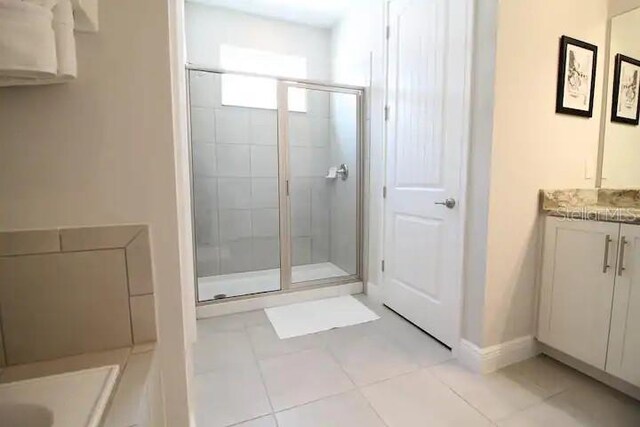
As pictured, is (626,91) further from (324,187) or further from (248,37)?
(248,37)

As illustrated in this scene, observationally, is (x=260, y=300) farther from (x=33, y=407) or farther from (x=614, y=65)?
(x=614, y=65)

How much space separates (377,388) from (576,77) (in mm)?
2027

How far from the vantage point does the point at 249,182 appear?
9.85 ft

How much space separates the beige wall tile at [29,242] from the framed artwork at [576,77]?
7.59ft

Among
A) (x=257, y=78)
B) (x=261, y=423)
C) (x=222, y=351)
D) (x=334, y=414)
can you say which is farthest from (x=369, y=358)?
(x=257, y=78)

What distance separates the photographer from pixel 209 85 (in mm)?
2715

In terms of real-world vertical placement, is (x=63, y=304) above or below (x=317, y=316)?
above

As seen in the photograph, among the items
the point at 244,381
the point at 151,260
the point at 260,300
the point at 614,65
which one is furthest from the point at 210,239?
the point at 614,65

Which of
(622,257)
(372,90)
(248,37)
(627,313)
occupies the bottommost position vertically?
(627,313)

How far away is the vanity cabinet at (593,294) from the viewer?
4.54ft

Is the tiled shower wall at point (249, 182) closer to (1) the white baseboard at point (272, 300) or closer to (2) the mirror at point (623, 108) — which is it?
(1) the white baseboard at point (272, 300)

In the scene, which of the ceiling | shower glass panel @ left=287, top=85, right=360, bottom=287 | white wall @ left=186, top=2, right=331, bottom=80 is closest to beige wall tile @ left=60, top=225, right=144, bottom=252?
shower glass panel @ left=287, top=85, right=360, bottom=287

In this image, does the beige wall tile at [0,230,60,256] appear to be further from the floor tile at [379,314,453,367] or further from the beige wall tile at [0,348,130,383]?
the floor tile at [379,314,453,367]

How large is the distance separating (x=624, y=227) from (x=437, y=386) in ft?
3.69
